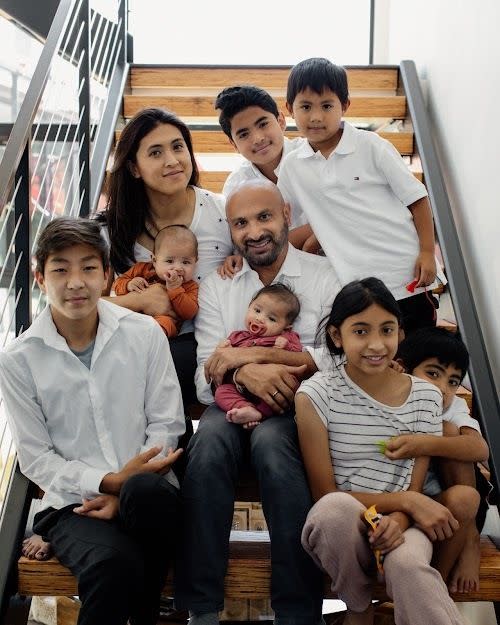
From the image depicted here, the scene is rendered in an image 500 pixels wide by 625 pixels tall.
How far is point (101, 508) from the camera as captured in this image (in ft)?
5.60

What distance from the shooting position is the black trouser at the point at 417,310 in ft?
7.30

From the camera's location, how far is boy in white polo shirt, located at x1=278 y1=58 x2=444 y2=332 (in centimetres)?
222

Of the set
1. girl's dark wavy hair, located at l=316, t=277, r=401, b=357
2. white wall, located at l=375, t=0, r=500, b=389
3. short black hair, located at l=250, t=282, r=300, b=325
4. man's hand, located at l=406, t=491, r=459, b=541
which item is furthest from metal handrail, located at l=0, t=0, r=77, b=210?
white wall, located at l=375, t=0, r=500, b=389

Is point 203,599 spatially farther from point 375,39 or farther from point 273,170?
point 375,39

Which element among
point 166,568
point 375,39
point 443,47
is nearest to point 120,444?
point 166,568

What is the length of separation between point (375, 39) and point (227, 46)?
0.81 metres

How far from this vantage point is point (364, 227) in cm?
227

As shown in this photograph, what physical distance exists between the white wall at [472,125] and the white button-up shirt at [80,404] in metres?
0.95

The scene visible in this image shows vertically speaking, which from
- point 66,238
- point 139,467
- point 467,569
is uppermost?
point 66,238

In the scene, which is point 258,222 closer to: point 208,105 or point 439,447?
point 439,447

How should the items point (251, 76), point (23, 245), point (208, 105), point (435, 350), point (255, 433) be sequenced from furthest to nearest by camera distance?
point (251, 76)
point (208, 105)
point (23, 245)
point (435, 350)
point (255, 433)

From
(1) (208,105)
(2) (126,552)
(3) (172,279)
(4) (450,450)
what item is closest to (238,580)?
(2) (126,552)

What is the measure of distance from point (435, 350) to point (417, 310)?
13.6 inches

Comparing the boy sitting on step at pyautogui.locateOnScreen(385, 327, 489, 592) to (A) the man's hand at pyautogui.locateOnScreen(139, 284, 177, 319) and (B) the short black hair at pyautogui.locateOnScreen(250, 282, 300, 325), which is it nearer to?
(B) the short black hair at pyautogui.locateOnScreen(250, 282, 300, 325)
